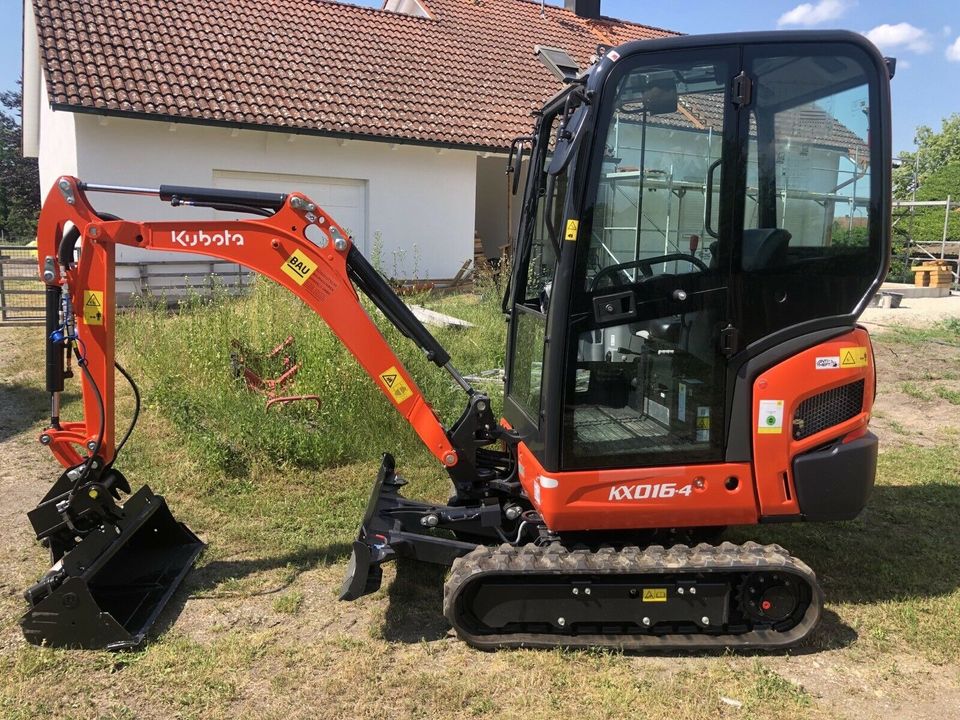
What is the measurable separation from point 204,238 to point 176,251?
0.49 feet

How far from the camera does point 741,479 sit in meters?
3.44

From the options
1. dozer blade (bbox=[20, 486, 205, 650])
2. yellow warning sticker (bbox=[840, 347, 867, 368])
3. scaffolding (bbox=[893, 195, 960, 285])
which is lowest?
dozer blade (bbox=[20, 486, 205, 650])

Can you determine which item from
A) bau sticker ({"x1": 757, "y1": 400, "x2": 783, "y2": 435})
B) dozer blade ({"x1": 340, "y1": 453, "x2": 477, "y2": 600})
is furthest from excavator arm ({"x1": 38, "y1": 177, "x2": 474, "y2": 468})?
bau sticker ({"x1": 757, "y1": 400, "x2": 783, "y2": 435})

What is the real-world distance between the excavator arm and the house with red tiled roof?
7733 mm

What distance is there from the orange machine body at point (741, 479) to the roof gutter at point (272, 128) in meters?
9.93

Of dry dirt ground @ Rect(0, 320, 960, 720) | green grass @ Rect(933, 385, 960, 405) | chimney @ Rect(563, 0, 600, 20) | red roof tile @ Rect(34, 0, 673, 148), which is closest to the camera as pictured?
dry dirt ground @ Rect(0, 320, 960, 720)

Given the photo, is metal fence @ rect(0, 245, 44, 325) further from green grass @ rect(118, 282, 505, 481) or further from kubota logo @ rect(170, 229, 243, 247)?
kubota logo @ rect(170, 229, 243, 247)

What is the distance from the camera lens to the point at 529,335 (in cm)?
390

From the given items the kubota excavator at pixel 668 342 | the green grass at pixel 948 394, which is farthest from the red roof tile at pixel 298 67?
the kubota excavator at pixel 668 342

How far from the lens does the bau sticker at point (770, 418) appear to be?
11.1ft

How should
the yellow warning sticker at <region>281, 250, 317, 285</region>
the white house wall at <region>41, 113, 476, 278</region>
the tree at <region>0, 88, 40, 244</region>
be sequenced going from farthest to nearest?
1. the tree at <region>0, 88, 40, 244</region>
2. the white house wall at <region>41, 113, 476, 278</region>
3. the yellow warning sticker at <region>281, 250, 317, 285</region>

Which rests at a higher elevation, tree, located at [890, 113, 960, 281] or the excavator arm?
tree, located at [890, 113, 960, 281]

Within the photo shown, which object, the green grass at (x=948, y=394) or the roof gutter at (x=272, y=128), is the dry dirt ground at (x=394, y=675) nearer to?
the green grass at (x=948, y=394)

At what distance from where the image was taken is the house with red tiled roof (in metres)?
12.2
